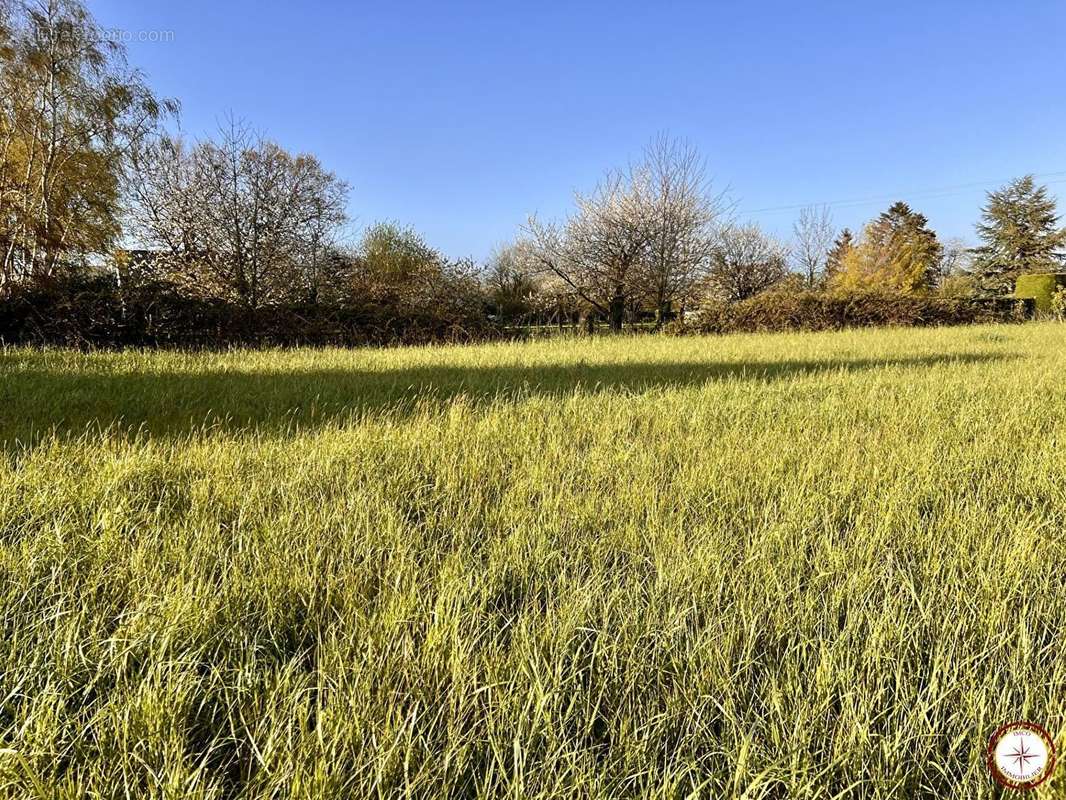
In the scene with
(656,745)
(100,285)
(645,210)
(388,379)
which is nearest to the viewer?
(656,745)

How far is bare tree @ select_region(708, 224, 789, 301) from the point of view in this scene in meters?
26.2

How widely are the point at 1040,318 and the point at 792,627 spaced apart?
75.8ft

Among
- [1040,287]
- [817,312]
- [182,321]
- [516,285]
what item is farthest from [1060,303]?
[182,321]

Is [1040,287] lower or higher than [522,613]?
higher

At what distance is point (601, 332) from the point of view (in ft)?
47.8

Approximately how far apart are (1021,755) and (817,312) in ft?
52.0

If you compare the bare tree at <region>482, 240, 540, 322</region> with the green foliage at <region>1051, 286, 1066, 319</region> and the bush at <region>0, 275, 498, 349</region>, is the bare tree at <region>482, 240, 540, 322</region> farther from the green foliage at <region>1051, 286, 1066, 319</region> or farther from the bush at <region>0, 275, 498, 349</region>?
the green foliage at <region>1051, 286, 1066, 319</region>

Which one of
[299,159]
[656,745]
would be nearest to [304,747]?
[656,745]

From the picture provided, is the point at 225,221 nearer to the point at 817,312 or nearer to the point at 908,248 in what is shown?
the point at 817,312

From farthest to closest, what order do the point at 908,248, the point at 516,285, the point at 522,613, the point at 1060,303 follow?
the point at 908,248 < the point at 516,285 < the point at 1060,303 < the point at 522,613

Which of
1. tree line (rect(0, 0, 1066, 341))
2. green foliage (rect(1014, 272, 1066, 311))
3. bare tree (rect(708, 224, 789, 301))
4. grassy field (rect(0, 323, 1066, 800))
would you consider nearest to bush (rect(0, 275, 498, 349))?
tree line (rect(0, 0, 1066, 341))

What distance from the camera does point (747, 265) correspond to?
96.8 ft

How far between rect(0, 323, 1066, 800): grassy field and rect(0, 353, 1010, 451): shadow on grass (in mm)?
329

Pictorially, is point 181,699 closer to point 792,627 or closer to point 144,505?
point 144,505
